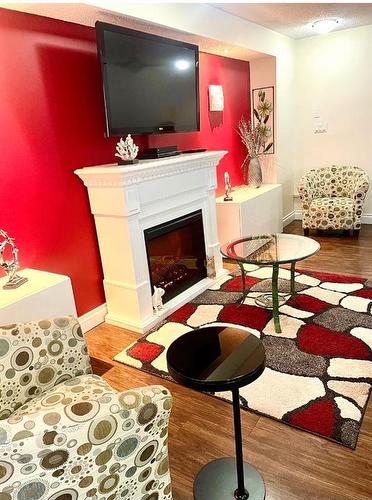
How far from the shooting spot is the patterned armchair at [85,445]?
0.85 meters

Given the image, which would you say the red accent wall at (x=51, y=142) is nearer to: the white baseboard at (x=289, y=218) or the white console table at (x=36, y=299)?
the white console table at (x=36, y=299)

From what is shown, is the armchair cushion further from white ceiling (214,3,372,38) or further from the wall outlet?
the wall outlet

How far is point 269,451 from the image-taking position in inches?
68.5

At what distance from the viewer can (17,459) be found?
0.83 m

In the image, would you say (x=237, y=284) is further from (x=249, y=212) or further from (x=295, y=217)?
(x=295, y=217)

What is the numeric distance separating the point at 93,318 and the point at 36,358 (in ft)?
4.90

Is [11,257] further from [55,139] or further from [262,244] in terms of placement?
[262,244]

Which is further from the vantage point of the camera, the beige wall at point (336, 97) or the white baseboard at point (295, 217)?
the white baseboard at point (295, 217)

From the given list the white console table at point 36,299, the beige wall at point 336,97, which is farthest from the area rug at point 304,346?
the beige wall at point 336,97

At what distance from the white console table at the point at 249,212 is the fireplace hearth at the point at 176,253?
0.66 m

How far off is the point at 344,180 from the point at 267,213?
120 cm

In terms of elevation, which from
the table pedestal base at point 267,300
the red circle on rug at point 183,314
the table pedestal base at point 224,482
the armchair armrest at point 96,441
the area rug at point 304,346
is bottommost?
the table pedestal base at point 224,482

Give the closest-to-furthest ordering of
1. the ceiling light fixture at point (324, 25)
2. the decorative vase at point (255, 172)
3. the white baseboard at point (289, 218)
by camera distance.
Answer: the ceiling light fixture at point (324, 25) < the decorative vase at point (255, 172) < the white baseboard at point (289, 218)

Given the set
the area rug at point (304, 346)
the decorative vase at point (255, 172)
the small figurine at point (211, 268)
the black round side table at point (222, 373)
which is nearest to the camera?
the black round side table at point (222, 373)
